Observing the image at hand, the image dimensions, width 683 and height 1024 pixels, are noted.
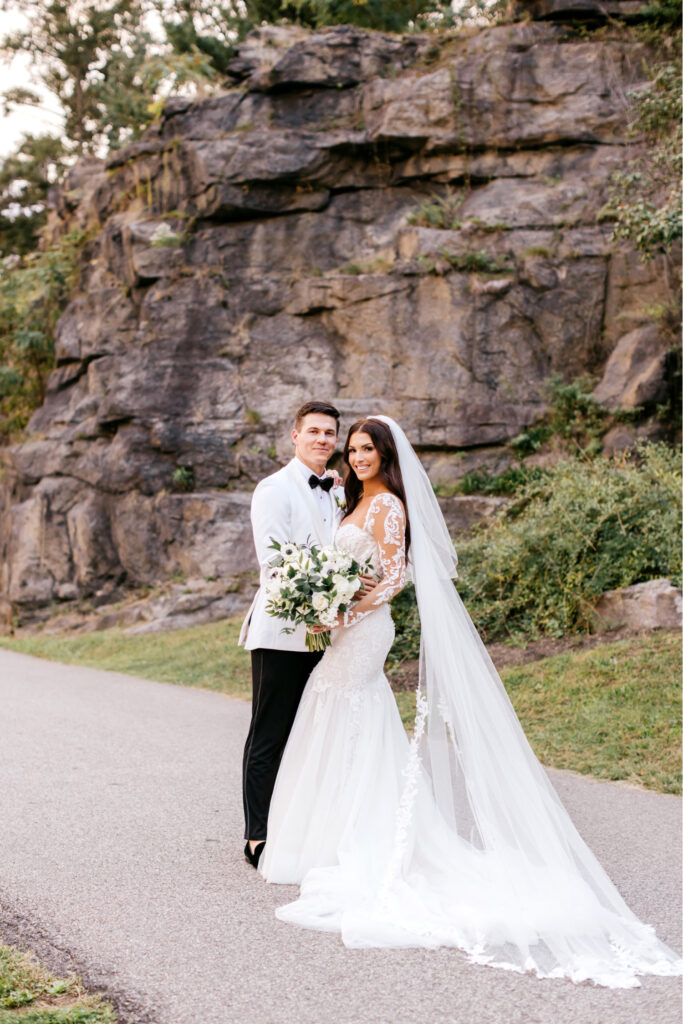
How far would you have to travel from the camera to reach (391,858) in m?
4.62

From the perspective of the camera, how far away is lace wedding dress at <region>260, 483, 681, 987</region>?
13.5 ft

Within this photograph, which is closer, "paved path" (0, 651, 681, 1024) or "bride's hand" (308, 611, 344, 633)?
"paved path" (0, 651, 681, 1024)

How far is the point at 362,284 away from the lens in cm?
1859

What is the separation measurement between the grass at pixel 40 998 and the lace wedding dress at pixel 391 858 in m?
1.10

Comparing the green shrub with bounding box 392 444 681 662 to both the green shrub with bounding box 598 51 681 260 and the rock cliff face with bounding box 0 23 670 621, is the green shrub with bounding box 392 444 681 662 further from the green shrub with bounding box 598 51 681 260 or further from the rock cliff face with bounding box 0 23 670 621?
the rock cliff face with bounding box 0 23 670 621

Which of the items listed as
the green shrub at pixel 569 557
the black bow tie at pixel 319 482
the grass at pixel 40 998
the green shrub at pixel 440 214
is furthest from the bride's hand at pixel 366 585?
the green shrub at pixel 440 214

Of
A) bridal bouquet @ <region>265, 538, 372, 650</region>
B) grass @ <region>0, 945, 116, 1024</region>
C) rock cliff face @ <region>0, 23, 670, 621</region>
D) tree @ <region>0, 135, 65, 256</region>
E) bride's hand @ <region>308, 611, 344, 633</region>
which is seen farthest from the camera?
tree @ <region>0, 135, 65, 256</region>

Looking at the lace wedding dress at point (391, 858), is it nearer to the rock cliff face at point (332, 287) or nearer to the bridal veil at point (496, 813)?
the bridal veil at point (496, 813)

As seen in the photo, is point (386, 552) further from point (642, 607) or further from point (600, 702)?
point (642, 607)

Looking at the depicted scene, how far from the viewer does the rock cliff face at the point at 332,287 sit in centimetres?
1806

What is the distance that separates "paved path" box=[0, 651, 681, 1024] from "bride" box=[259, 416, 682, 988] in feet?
0.59

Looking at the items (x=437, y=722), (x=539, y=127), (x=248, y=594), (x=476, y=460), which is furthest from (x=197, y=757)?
(x=539, y=127)

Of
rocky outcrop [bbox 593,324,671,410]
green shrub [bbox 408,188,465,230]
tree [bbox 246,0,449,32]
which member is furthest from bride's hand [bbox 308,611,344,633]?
tree [bbox 246,0,449,32]

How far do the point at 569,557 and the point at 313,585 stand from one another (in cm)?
711
